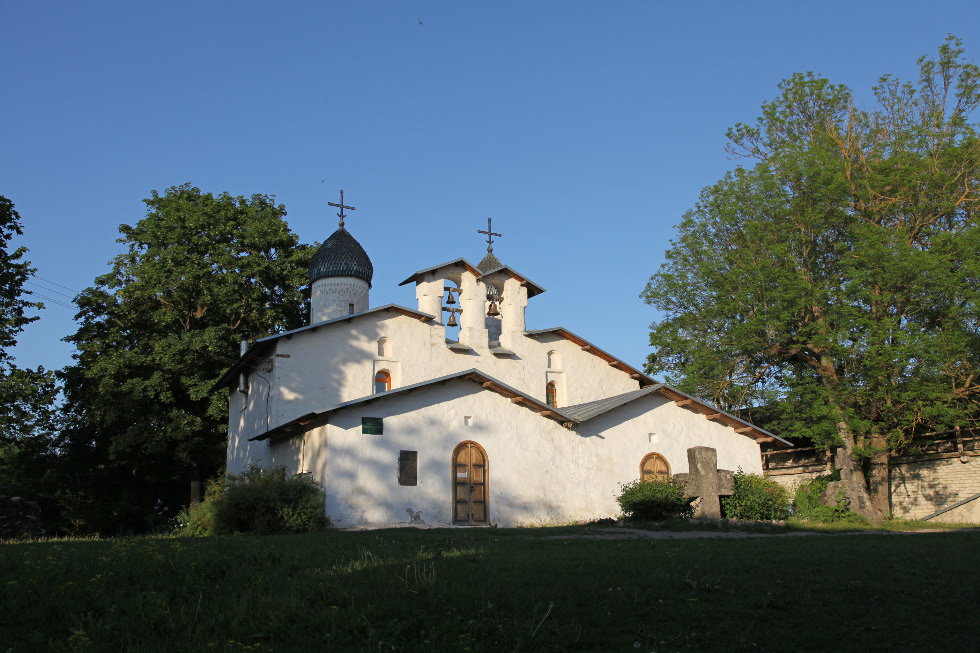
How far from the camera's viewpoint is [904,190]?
984 inches

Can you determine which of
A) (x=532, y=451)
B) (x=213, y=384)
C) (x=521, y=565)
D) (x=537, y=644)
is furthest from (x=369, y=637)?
(x=213, y=384)

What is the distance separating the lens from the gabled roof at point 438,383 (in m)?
19.1

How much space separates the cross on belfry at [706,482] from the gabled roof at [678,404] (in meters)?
2.94

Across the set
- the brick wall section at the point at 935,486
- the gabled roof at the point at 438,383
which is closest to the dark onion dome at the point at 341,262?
the gabled roof at the point at 438,383

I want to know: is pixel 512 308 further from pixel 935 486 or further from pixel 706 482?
pixel 935 486

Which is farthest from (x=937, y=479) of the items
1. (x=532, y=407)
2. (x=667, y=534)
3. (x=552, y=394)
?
(x=667, y=534)

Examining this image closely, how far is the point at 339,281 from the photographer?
28.9 metres

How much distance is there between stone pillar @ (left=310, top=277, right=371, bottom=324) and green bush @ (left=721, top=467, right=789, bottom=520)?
47.0 feet

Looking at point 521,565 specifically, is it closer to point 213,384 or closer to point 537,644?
point 537,644

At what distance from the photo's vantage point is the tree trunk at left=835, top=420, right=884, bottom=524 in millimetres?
23641

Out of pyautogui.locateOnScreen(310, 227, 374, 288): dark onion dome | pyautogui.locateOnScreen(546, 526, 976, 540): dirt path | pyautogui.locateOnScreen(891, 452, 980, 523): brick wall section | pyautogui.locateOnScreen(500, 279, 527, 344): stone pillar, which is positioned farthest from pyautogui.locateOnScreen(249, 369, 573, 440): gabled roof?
pyautogui.locateOnScreen(891, 452, 980, 523): brick wall section

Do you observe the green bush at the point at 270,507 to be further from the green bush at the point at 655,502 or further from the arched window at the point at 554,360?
the arched window at the point at 554,360

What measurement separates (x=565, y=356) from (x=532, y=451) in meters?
7.26

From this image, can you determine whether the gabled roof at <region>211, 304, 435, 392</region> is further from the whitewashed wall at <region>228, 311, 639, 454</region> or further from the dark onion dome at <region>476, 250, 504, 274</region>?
the dark onion dome at <region>476, 250, 504, 274</region>
